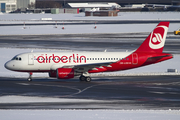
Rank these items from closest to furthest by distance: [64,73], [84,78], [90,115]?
1. [90,115]
2. [64,73]
3. [84,78]

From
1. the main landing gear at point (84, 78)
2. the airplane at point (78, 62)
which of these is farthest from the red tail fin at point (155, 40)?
the main landing gear at point (84, 78)

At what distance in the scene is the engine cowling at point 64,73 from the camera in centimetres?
3919

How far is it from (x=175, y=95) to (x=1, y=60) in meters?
28.0

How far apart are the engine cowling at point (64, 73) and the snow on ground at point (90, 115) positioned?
13.9m

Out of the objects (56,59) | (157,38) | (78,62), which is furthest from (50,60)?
(157,38)

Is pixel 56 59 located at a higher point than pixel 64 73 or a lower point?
higher

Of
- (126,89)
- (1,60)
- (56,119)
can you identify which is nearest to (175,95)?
(126,89)

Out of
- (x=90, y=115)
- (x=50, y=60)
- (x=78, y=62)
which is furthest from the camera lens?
(x=78, y=62)

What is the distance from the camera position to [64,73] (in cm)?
3925

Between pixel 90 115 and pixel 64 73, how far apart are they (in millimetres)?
15621

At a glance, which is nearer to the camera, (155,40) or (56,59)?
(56,59)

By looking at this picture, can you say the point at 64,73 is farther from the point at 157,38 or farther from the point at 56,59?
the point at 157,38

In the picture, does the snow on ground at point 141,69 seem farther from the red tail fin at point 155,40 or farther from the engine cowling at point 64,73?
the engine cowling at point 64,73

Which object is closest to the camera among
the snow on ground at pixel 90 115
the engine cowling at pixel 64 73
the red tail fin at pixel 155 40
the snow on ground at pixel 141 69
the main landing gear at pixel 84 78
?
the snow on ground at pixel 90 115
